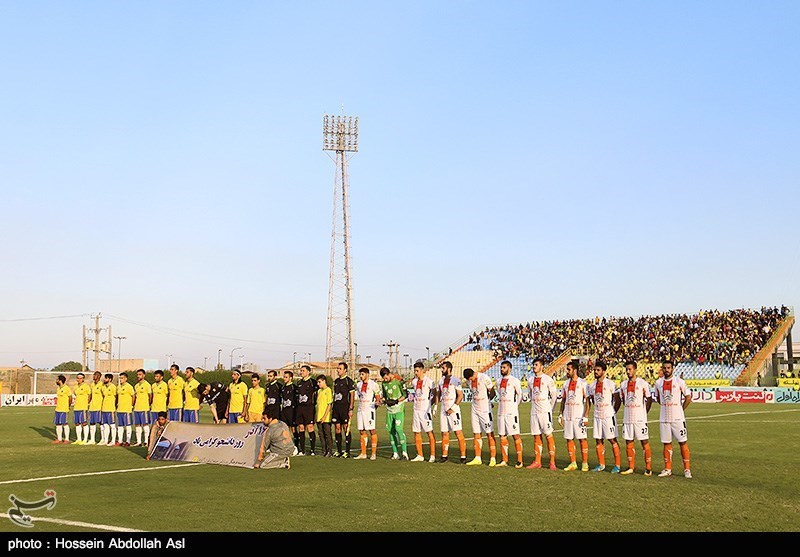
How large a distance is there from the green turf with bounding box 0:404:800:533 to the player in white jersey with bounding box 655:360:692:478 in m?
0.38

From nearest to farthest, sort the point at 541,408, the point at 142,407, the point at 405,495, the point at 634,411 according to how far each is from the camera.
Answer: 1. the point at 405,495
2. the point at 634,411
3. the point at 541,408
4. the point at 142,407

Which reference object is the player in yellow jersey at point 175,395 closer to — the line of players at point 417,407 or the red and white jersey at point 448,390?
the line of players at point 417,407

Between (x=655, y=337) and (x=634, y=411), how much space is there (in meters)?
51.3

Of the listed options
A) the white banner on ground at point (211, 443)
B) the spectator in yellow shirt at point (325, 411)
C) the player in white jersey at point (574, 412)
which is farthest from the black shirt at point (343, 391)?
the player in white jersey at point (574, 412)

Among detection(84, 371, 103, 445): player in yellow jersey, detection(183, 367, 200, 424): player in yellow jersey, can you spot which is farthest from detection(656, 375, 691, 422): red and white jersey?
detection(84, 371, 103, 445): player in yellow jersey

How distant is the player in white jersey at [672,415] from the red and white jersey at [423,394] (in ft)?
16.4

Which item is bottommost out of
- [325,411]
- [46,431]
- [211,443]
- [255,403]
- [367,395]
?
[46,431]

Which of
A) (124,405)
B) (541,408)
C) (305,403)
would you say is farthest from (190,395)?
(541,408)

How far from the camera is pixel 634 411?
51.6ft

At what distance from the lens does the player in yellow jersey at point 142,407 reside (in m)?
22.3

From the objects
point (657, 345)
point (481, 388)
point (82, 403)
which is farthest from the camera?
point (657, 345)

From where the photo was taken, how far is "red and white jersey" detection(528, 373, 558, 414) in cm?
1661

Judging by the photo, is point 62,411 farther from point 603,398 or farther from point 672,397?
point 672,397

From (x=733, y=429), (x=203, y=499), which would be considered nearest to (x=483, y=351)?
(x=733, y=429)
